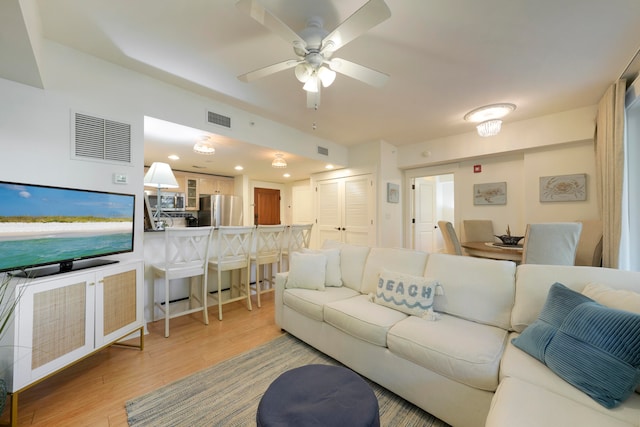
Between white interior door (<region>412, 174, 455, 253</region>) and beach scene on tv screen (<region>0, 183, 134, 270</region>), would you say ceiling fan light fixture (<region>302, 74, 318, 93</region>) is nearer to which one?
beach scene on tv screen (<region>0, 183, 134, 270</region>)

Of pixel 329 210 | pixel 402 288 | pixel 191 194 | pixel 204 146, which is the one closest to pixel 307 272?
pixel 402 288

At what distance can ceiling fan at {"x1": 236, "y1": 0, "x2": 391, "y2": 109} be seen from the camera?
4.37ft

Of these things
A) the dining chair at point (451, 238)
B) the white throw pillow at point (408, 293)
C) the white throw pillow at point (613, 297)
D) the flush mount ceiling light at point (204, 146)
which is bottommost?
the white throw pillow at point (408, 293)

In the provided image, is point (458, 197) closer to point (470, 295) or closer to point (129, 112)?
point (470, 295)

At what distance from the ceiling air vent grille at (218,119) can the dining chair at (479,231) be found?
4036 millimetres

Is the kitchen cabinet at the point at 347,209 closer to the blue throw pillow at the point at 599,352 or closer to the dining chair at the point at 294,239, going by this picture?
the dining chair at the point at 294,239

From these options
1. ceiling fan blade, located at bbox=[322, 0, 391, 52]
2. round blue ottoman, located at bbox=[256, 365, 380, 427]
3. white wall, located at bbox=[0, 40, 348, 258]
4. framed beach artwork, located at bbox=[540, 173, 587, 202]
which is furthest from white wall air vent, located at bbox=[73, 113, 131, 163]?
framed beach artwork, located at bbox=[540, 173, 587, 202]

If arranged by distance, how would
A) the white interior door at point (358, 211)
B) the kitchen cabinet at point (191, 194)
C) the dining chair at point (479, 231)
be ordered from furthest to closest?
1. the kitchen cabinet at point (191, 194)
2. the white interior door at point (358, 211)
3. the dining chair at point (479, 231)

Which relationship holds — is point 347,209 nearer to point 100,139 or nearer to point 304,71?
point 304,71

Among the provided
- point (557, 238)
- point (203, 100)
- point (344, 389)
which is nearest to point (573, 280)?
point (557, 238)

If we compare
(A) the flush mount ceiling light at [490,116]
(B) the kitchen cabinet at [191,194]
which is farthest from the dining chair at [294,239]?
(B) the kitchen cabinet at [191,194]

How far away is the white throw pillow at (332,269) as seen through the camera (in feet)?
8.43

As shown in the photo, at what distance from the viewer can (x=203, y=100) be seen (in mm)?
2877

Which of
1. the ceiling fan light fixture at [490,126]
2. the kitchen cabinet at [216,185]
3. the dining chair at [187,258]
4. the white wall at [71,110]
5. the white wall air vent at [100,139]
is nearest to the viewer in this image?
the white wall at [71,110]
